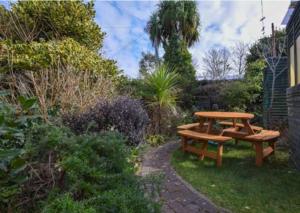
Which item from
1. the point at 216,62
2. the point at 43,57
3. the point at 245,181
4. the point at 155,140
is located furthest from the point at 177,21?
the point at 245,181

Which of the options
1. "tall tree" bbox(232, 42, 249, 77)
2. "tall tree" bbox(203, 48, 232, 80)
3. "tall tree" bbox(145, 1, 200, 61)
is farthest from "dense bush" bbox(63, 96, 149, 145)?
"tall tree" bbox(232, 42, 249, 77)

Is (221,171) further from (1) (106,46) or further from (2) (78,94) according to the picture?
(1) (106,46)

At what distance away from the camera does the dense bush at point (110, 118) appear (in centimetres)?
449

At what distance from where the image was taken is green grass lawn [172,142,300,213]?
9.75ft

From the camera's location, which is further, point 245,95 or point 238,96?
point 238,96

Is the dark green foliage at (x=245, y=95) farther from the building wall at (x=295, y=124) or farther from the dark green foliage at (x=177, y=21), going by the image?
the dark green foliage at (x=177, y=21)

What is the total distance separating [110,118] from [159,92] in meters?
2.89

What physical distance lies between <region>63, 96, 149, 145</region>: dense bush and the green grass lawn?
1071 millimetres

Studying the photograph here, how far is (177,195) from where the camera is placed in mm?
3219

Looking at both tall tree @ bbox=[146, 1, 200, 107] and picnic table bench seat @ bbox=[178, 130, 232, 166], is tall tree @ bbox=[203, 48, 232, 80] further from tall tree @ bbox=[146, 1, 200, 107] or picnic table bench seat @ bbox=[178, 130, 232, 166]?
picnic table bench seat @ bbox=[178, 130, 232, 166]

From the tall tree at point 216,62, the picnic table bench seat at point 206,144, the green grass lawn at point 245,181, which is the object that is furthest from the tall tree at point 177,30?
the green grass lawn at point 245,181

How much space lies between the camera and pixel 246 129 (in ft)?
17.0

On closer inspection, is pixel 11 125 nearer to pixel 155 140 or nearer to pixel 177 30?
pixel 155 140

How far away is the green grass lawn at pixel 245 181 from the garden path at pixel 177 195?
0.12 m
